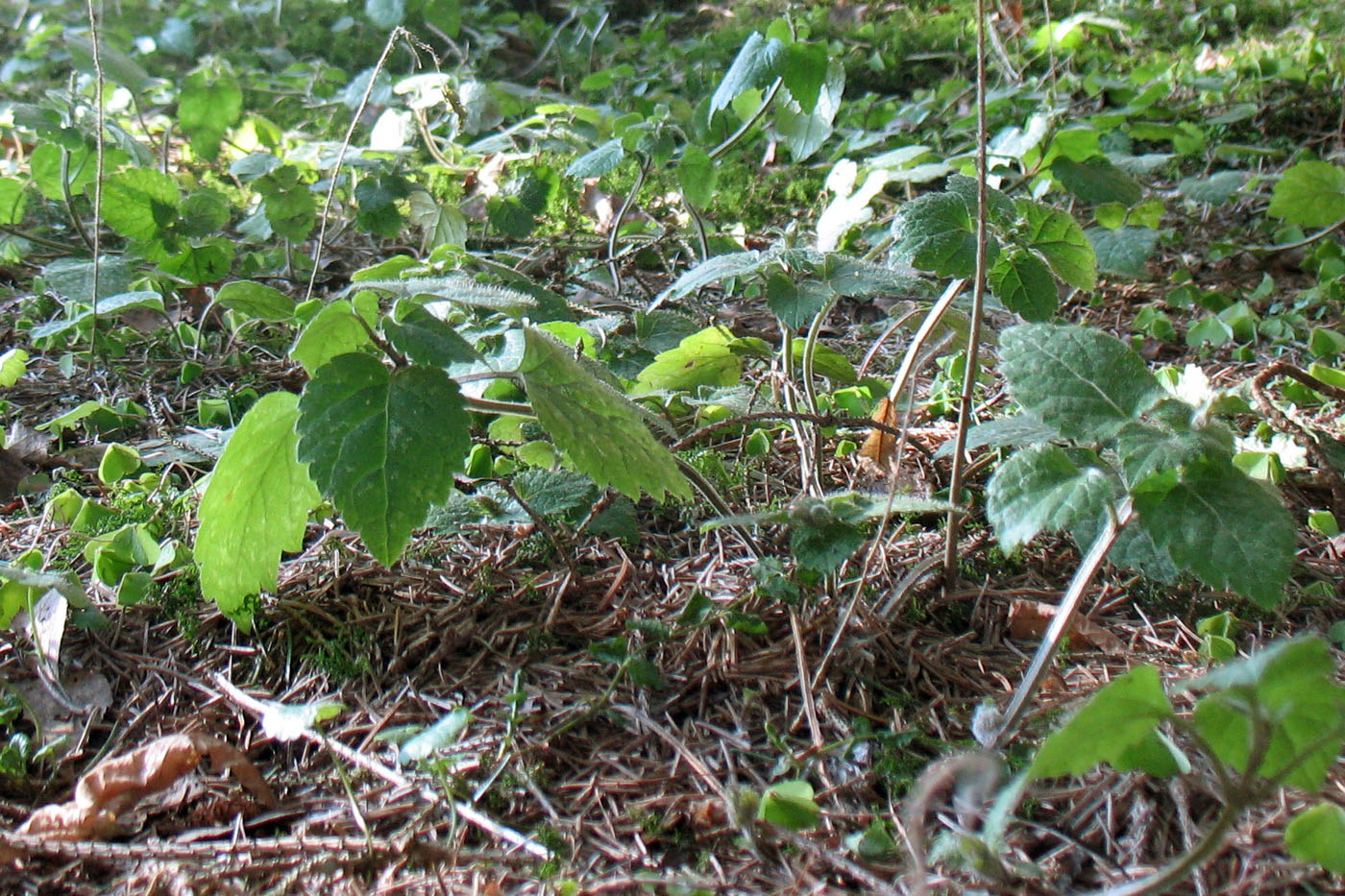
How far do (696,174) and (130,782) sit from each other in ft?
5.68

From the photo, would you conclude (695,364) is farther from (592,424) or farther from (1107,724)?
(1107,724)

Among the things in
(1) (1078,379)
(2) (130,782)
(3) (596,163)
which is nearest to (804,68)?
(3) (596,163)

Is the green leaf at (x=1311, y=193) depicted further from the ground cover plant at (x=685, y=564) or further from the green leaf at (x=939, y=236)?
the green leaf at (x=939, y=236)

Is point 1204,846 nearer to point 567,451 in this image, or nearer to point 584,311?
point 567,451

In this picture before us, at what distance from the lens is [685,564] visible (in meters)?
1.53

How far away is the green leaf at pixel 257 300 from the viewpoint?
4.95 ft

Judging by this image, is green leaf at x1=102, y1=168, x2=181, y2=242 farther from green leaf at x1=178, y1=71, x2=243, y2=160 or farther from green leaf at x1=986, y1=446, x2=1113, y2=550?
green leaf at x1=986, y1=446, x2=1113, y2=550

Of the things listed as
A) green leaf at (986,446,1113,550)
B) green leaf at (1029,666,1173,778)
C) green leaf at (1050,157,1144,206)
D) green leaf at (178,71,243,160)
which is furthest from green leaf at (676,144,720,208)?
green leaf at (1029,666,1173,778)

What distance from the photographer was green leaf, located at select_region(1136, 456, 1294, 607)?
42.1 inches

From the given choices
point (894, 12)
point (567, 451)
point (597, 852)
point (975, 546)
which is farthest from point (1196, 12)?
point (597, 852)

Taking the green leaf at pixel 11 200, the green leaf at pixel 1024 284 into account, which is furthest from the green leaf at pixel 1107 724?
the green leaf at pixel 11 200

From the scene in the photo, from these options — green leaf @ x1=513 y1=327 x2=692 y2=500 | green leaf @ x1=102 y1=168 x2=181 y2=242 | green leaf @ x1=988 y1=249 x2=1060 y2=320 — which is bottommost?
green leaf @ x1=102 y1=168 x2=181 y2=242

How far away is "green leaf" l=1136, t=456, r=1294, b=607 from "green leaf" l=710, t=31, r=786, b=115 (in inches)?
55.8

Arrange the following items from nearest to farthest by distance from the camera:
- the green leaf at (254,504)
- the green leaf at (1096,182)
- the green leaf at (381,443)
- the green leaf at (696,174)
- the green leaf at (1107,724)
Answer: the green leaf at (1107,724)
the green leaf at (381,443)
the green leaf at (254,504)
the green leaf at (1096,182)
the green leaf at (696,174)
